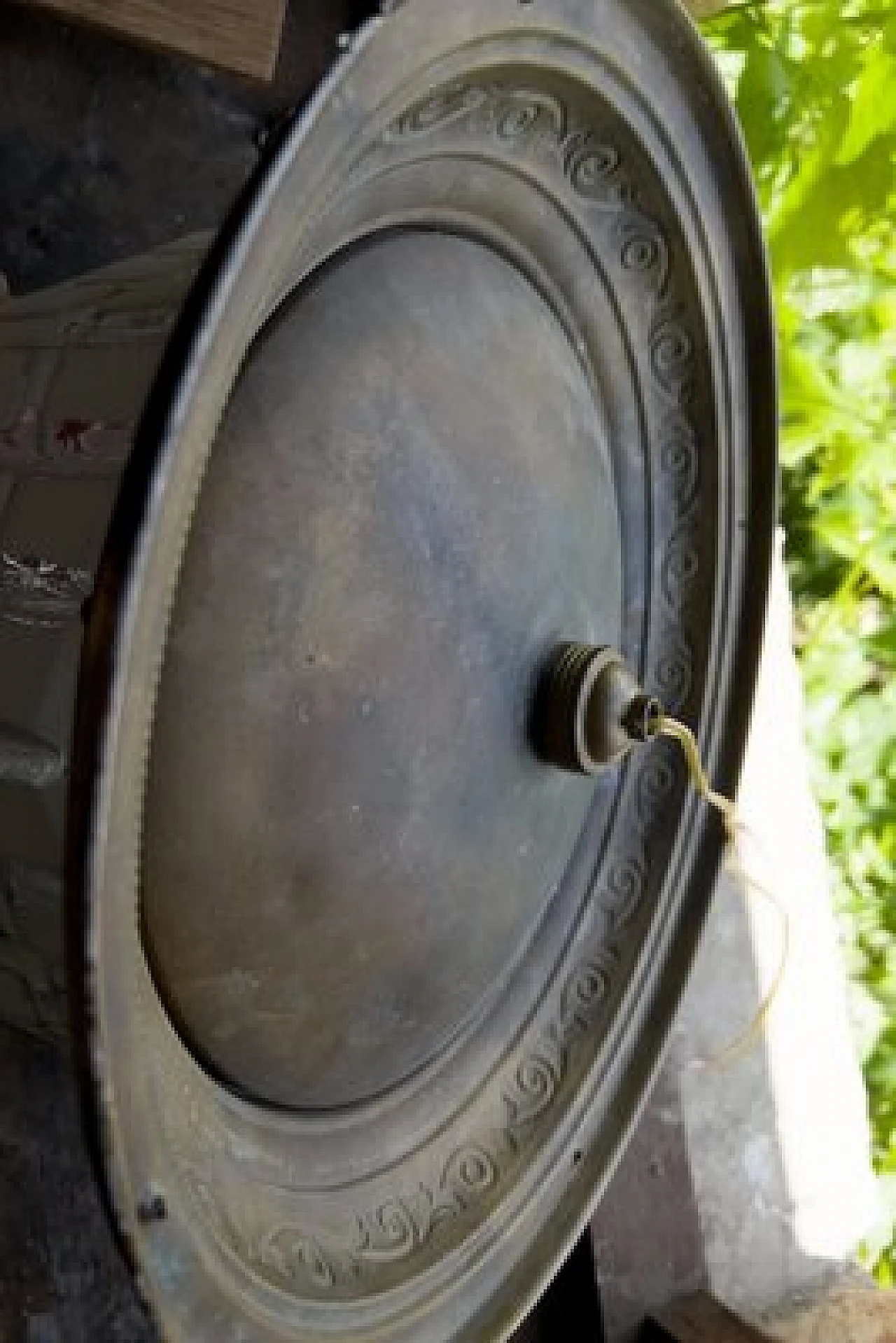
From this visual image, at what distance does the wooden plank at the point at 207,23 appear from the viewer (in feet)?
4.05

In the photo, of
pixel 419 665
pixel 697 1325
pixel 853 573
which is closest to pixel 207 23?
pixel 419 665

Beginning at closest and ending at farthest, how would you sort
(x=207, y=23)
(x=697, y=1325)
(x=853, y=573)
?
(x=207, y=23)
(x=697, y=1325)
(x=853, y=573)

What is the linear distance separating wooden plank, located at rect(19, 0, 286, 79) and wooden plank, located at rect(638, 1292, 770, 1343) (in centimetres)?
104

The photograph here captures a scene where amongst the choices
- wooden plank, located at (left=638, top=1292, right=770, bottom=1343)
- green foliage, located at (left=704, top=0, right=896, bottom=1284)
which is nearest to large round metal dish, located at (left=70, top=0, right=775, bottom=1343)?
wooden plank, located at (left=638, top=1292, right=770, bottom=1343)

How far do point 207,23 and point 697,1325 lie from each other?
1095mm

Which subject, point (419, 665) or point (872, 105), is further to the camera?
point (872, 105)

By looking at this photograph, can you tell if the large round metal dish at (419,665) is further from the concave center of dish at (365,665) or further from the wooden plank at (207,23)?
the wooden plank at (207,23)

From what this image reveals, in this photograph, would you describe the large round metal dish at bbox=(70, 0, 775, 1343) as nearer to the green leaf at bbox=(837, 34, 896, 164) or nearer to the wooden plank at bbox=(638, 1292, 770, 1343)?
the wooden plank at bbox=(638, 1292, 770, 1343)

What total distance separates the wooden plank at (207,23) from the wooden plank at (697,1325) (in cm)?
104

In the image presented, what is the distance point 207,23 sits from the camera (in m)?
1.24

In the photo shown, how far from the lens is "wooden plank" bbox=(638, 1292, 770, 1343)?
1.50m

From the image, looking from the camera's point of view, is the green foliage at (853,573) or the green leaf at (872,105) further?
the green foliage at (853,573)

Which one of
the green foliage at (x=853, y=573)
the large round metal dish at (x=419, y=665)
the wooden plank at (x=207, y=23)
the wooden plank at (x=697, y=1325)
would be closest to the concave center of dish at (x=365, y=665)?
the large round metal dish at (x=419, y=665)

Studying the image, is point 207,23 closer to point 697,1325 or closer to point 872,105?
point 872,105
